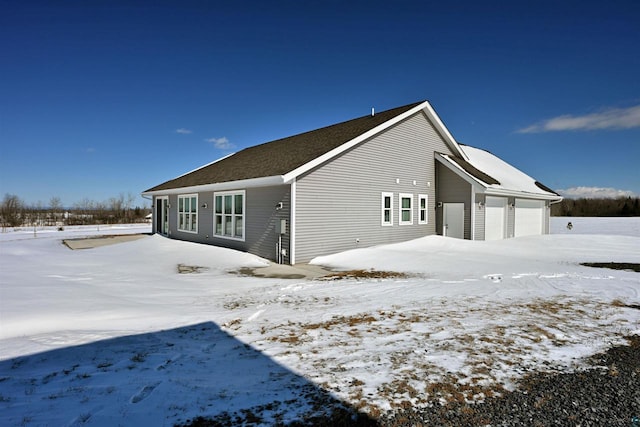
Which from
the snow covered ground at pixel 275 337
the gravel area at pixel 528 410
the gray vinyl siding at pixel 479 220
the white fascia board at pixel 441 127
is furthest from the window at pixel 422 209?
the gravel area at pixel 528 410

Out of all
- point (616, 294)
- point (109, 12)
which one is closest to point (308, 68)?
point (109, 12)

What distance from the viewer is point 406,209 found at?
15805mm

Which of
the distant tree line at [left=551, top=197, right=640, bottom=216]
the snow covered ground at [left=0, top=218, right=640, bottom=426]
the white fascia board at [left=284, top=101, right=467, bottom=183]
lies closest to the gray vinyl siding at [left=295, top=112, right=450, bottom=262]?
the white fascia board at [left=284, top=101, right=467, bottom=183]

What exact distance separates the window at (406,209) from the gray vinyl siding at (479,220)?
302 centimetres

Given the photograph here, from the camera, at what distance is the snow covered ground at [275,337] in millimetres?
3156

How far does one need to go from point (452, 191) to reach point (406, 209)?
9.06 ft

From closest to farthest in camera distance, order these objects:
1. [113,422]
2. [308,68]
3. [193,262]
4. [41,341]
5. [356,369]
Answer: [113,422] → [356,369] → [41,341] → [193,262] → [308,68]

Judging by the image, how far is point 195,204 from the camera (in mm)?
17531

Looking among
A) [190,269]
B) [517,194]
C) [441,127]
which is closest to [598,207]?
[517,194]

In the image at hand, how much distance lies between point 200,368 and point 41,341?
8.28ft

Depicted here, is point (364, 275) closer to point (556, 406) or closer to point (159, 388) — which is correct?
point (556, 406)

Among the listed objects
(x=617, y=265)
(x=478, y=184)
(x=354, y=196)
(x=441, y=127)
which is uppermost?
(x=441, y=127)

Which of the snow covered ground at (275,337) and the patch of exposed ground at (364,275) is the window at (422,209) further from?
the patch of exposed ground at (364,275)

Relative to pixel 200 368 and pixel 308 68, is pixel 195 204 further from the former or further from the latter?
pixel 200 368
